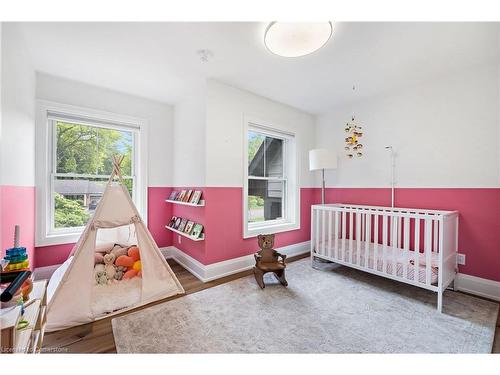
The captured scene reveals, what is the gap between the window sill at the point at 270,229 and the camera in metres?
2.86

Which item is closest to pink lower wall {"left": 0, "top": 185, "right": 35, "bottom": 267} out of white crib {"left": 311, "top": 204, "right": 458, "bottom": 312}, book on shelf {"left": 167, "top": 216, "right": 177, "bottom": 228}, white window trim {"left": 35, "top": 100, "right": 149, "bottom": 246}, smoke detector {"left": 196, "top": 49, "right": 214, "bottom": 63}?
white window trim {"left": 35, "top": 100, "right": 149, "bottom": 246}

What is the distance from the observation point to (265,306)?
1921 millimetres

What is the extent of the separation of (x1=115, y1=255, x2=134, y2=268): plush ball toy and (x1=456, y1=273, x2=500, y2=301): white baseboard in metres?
3.71

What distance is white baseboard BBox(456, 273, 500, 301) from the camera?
2.07 metres

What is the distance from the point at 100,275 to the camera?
2.30 metres

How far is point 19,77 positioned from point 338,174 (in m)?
3.80

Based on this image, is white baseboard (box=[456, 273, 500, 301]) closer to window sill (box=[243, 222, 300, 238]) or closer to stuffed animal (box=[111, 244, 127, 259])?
window sill (box=[243, 222, 300, 238])

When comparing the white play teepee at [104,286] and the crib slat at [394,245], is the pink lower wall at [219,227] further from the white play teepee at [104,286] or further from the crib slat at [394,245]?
the crib slat at [394,245]

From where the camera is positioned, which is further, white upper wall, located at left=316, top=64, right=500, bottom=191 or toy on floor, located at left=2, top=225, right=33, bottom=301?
white upper wall, located at left=316, top=64, right=500, bottom=191

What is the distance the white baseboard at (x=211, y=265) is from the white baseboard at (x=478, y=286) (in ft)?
6.49

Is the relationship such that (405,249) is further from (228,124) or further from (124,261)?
(124,261)

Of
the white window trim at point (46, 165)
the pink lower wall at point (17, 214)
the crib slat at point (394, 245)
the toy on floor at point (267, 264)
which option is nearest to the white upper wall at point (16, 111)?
the pink lower wall at point (17, 214)
